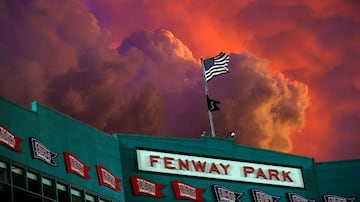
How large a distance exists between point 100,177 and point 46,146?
567 centimetres

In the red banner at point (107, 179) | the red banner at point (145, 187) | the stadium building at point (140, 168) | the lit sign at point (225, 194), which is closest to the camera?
the stadium building at point (140, 168)

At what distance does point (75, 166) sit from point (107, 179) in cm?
366

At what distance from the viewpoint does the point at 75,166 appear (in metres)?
61.4

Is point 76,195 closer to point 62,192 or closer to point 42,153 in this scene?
point 62,192

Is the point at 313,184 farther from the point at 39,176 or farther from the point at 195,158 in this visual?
the point at 39,176

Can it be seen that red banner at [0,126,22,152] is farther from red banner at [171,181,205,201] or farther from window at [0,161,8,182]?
red banner at [171,181,205,201]

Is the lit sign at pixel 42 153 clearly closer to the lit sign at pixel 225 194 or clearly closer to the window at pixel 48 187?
the window at pixel 48 187

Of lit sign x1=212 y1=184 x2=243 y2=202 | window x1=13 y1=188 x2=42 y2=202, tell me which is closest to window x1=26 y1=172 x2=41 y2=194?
window x1=13 y1=188 x2=42 y2=202

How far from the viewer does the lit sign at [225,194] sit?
232 ft

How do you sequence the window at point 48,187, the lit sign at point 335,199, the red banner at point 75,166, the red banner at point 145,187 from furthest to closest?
the lit sign at point 335,199
the red banner at point 145,187
the red banner at point 75,166
the window at point 48,187

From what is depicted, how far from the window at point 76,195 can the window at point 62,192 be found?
660 millimetres

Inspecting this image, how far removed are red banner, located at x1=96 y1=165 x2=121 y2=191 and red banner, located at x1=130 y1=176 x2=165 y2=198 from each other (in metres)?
1.95

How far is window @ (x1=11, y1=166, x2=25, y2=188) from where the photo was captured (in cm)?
5603

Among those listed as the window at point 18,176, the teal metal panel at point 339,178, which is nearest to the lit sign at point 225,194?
the teal metal panel at point 339,178
